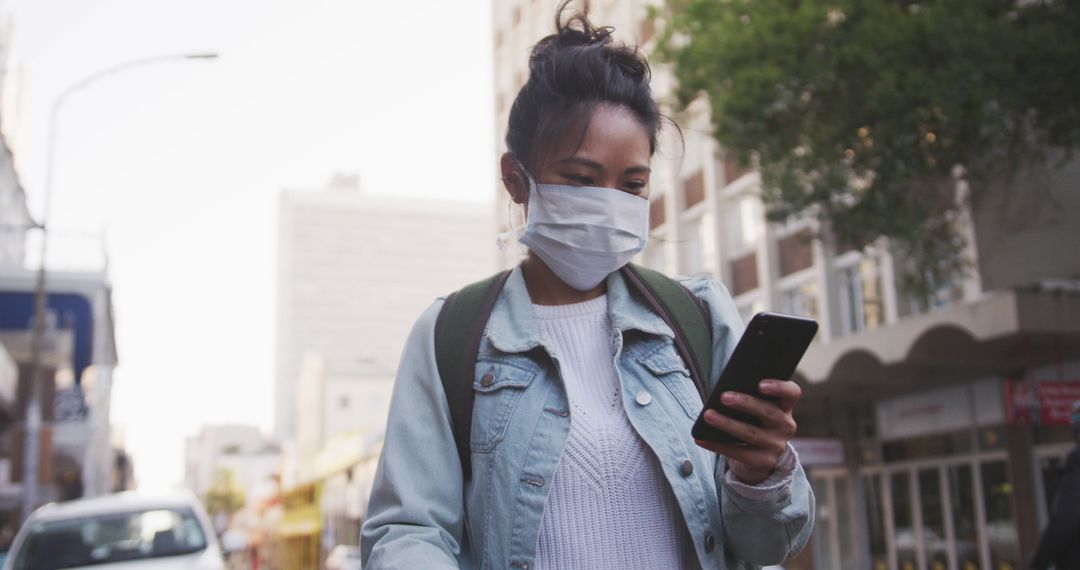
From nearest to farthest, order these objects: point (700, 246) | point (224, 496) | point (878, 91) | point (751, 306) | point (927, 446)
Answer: point (878, 91) < point (927, 446) < point (751, 306) < point (700, 246) < point (224, 496)

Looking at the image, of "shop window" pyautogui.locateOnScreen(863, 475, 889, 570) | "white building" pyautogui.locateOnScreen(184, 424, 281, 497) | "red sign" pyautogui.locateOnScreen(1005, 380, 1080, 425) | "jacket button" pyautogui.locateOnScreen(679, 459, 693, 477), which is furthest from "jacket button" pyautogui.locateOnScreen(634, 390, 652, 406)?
"white building" pyautogui.locateOnScreen(184, 424, 281, 497)

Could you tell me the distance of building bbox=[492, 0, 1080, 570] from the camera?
15113 mm

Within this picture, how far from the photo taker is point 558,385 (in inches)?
77.6

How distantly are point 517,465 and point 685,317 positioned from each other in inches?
18.3

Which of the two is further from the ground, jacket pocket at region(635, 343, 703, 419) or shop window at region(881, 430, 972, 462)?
jacket pocket at region(635, 343, 703, 419)

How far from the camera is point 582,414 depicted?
195cm

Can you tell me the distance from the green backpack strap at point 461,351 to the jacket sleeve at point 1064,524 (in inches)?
145

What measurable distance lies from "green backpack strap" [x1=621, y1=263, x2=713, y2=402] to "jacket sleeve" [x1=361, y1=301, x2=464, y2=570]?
44 cm

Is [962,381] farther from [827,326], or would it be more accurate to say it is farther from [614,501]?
[614,501]

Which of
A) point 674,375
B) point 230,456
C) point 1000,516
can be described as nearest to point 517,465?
point 674,375

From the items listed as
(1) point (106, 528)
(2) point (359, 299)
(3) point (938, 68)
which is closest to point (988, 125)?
(3) point (938, 68)

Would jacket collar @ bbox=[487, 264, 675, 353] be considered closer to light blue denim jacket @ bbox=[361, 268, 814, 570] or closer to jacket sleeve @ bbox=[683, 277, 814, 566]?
light blue denim jacket @ bbox=[361, 268, 814, 570]

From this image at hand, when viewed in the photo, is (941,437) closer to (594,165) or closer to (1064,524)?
(1064,524)

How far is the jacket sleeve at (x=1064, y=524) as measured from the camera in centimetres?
472
